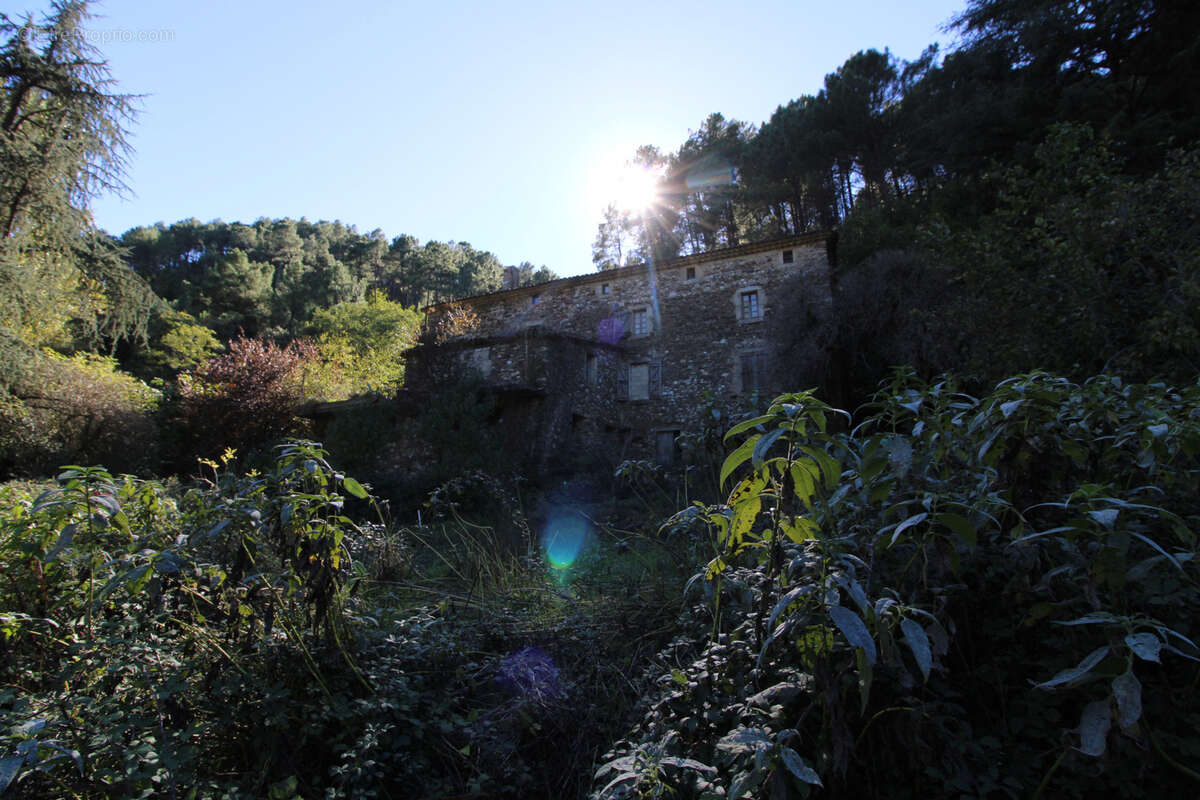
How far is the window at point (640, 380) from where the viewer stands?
17578 millimetres

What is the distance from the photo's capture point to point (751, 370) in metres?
16.6

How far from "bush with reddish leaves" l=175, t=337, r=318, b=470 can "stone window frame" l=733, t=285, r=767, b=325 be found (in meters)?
11.5

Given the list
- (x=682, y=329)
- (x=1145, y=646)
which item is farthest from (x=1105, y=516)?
(x=682, y=329)

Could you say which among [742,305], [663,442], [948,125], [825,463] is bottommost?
[663,442]

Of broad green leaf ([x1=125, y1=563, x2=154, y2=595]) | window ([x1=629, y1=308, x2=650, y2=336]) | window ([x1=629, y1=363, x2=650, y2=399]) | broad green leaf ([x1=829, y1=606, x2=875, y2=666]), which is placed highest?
window ([x1=629, y1=308, x2=650, y2=336])

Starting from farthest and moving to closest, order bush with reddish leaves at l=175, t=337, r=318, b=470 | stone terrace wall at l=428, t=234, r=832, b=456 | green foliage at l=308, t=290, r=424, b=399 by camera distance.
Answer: green foliage at l=308, t=290, r=424, b=399 → stone terrace wall at l=428, t=234, r=832, b=456 → bush with reddish leaves at l=175, t=337, r=318, b=470

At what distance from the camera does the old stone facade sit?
14.7 metres

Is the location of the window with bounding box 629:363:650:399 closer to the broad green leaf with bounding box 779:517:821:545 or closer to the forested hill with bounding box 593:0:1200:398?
the forested hill with bounding box 593:0:1200:398

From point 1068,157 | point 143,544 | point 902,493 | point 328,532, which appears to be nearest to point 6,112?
point 143,544

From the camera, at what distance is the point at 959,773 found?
1443 mm

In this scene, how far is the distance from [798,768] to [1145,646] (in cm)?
69

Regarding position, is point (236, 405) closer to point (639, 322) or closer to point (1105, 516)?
point (639, 322)

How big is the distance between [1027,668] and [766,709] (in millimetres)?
765

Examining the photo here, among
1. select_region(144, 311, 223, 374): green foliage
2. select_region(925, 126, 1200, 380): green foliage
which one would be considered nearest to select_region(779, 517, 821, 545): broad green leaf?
select_region(925, 126, 1200, 380): green foliage
